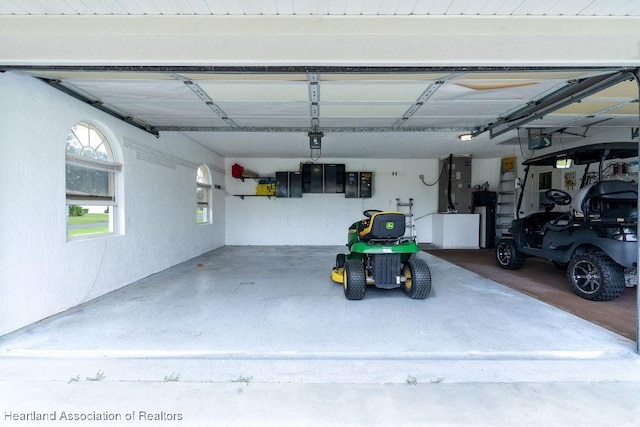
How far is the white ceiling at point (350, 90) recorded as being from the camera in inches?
74.4

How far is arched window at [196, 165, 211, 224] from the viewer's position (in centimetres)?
637

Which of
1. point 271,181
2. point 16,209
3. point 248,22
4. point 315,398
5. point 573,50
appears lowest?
point 315,398

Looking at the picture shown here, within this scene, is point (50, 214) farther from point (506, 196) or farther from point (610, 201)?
point (506, 196)

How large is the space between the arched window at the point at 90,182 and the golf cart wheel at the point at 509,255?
6.07 meters

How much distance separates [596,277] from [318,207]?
5.66m

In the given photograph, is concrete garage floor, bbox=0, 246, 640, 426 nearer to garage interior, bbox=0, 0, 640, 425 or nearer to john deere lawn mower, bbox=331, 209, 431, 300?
garage interior, bbox=0, 0, 640, 425

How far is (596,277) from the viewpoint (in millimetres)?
3076

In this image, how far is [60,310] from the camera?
277cm

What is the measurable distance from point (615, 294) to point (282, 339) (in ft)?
11.9

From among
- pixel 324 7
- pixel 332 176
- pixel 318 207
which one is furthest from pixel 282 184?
pixel 324 7

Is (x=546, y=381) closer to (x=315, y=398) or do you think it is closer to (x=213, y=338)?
(x=315, y=398)

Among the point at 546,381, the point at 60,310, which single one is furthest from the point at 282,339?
the point at 60,310

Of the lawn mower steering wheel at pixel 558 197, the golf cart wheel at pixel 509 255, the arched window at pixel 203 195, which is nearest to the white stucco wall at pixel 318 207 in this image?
the arched window at pixel 203 195

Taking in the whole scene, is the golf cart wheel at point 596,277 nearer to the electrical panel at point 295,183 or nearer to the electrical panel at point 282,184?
the electrical panel at point 295,183
